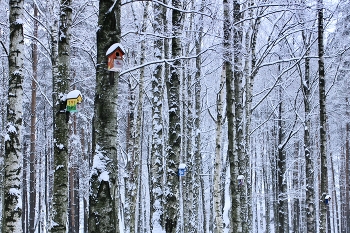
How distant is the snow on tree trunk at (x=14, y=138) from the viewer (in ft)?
22.8

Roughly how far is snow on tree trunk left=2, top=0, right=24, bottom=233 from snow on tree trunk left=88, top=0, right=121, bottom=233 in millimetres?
2791

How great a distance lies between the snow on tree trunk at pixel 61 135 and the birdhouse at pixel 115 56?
9.79 ft

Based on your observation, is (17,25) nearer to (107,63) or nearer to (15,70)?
(15,70)

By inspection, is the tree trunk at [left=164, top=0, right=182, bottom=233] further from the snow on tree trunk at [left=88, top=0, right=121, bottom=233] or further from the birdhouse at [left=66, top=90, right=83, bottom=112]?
the snow on tree trunk at [left=88, top=0, right=121, bottom=233]

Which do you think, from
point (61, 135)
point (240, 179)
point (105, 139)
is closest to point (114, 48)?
point (105, 139)

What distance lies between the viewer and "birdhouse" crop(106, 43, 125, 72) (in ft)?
16.7

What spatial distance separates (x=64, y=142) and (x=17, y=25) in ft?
8.21

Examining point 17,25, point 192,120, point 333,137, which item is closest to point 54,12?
point 17,25

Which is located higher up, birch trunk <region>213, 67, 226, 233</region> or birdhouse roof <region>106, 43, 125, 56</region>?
birdhouse roof <region>106, 43, 125, 56</region>

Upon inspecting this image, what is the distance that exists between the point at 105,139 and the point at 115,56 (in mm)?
1124

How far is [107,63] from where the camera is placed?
5.19 meters

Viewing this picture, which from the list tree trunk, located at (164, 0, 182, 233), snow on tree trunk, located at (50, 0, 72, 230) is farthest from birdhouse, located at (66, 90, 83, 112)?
tree trunk, located at (164, 0, 182, 233)

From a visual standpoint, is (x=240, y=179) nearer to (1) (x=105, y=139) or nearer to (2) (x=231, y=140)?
(2) (x=231, y=140)

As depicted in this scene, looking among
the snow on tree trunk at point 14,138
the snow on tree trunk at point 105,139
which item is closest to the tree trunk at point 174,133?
the snow on tree trunk at point 14,138
